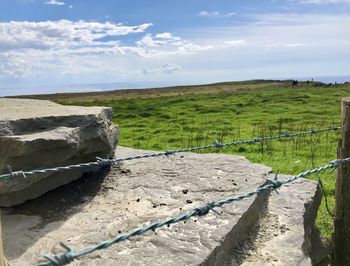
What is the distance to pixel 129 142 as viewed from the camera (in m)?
15.4

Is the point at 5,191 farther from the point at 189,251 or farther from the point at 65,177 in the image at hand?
the point at 189,251

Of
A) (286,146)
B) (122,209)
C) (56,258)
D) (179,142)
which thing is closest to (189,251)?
(122,209)

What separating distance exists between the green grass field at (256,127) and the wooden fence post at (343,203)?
6.24 feet

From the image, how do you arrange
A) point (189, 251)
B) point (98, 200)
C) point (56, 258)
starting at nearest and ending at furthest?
point (56, 258) < point (189, 251) < point (98, 200)

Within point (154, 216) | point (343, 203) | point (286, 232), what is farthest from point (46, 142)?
point (343, 203)

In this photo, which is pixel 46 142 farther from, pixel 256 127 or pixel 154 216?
pixel 256 127

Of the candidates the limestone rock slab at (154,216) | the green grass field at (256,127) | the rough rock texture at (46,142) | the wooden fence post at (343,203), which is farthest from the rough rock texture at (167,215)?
the green grass field at (256,127)

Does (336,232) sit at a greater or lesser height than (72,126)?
lesser

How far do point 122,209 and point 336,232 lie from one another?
2207mm

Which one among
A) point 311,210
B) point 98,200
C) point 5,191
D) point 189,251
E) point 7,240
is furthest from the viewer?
point 311,210

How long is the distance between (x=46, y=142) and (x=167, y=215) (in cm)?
145

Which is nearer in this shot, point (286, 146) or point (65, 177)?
point (65, 177)

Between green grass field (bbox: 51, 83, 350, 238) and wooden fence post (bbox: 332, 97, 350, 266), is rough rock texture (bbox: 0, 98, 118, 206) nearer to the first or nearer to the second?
wooden fence post (bbox: 332, 97, 350, 266)

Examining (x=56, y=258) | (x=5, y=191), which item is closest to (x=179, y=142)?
(x=5, y=191)
